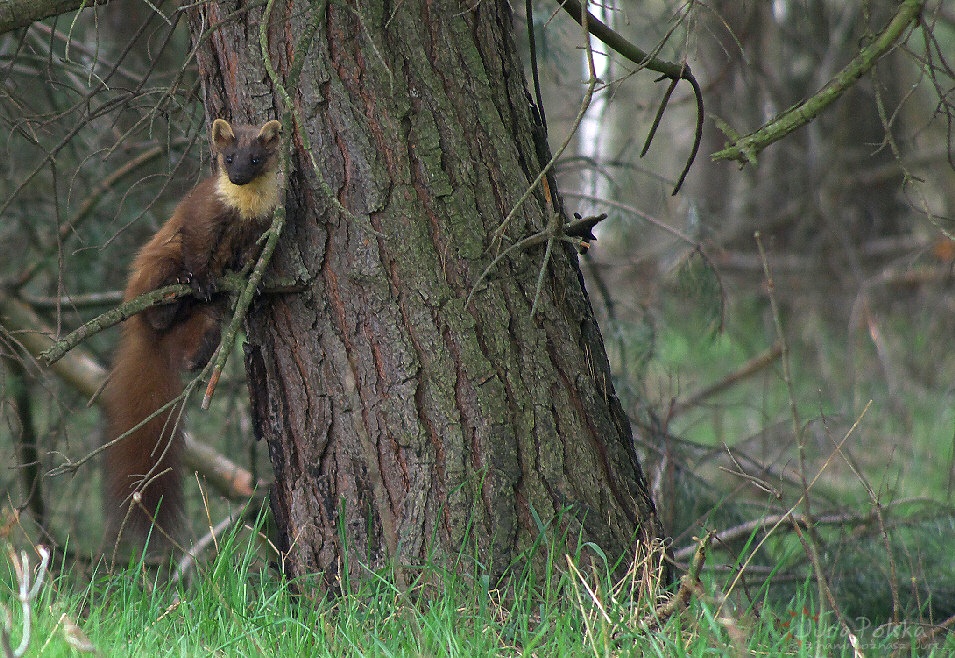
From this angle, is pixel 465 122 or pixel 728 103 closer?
pixel 465 122

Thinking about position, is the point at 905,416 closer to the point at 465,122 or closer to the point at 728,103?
the point at 728,103

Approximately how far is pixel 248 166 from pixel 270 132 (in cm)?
17

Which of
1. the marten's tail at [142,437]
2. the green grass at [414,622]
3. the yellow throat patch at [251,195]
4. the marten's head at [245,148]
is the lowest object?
the green grass at [414,622]

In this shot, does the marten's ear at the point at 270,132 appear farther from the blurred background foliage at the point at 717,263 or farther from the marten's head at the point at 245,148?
the blurred background foliage at the point at 717,263

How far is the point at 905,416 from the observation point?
6090mm

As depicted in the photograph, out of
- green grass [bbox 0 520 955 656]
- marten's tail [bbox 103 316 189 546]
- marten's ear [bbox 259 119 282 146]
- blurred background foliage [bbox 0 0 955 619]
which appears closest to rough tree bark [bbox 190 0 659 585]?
green grass [bbox 0 520 955 656]

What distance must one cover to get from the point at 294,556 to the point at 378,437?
453 mm

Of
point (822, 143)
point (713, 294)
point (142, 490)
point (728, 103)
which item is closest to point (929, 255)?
point (822, 143)

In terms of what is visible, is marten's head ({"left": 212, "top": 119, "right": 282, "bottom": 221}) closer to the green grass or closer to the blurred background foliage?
the blurred background foliage

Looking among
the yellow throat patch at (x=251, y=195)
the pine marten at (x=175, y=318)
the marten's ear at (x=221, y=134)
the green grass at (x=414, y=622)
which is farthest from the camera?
the yellow throat patch at (x=251, y=195)

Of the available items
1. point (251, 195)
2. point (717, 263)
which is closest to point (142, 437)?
point (251, 195)

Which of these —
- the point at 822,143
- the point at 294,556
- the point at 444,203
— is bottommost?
the point at 294,556

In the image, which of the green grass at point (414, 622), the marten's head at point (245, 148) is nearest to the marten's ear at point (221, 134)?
the marten's head at point (245, 148)

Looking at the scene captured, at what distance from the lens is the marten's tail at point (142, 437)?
9.59ft
